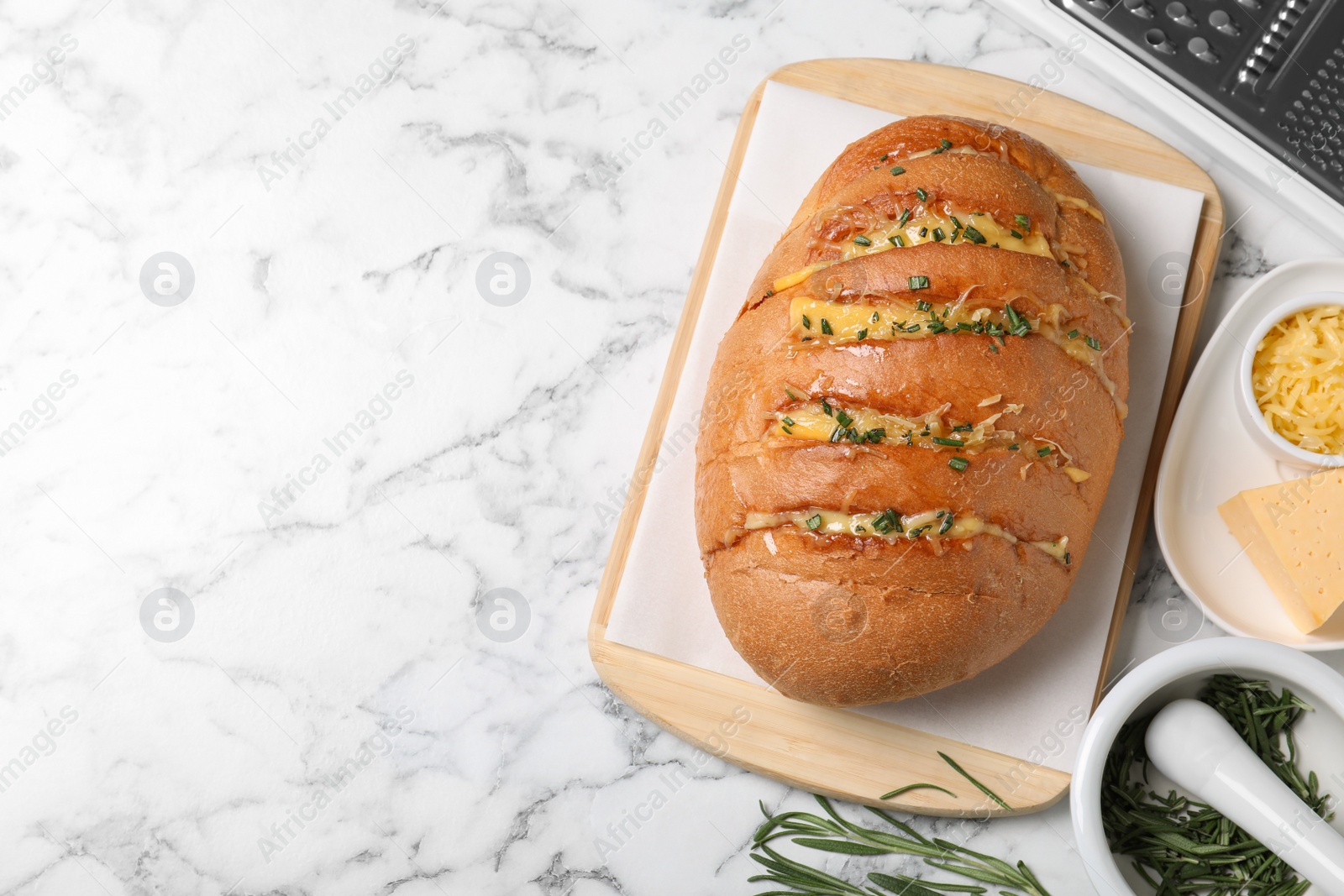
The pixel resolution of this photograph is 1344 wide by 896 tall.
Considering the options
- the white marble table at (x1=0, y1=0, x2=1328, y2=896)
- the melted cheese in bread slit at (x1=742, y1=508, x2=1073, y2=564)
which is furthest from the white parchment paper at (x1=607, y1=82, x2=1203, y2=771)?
the melted cheese in bread slit at (x1=742, y1=508, x2=1073, y2=564)

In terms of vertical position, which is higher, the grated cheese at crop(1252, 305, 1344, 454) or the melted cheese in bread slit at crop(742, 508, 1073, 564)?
the grated cheese at crop(1252, 305, 1344, 454)

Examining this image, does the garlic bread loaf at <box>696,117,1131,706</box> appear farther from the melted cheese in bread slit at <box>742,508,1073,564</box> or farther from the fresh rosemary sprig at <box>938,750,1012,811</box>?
the fresh rosemary sprig at <box>938,750,1012,811</box>

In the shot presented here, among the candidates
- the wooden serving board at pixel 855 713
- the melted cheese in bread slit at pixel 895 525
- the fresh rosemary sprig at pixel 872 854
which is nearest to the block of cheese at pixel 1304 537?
the wooden serving board at pixel 855 713

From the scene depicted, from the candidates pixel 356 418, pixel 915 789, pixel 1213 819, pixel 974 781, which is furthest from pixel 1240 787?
pixel 356 418

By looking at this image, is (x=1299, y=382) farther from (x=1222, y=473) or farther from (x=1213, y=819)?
(x=1213, y=819)

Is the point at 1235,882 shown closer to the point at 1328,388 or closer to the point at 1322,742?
the point at 1322,742

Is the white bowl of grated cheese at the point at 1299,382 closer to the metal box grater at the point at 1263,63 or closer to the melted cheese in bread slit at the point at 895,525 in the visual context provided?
the metal box grater at the point at 1263,63

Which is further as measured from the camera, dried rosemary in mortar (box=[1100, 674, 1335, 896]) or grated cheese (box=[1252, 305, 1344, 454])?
grated cheese (box=[1252, 305, 1344, 454])

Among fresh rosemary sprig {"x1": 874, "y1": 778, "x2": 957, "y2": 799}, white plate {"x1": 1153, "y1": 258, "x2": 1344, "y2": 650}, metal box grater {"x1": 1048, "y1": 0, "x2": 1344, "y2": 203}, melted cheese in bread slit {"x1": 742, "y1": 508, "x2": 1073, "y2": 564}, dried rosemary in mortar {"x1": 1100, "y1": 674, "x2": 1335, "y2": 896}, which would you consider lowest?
fresh rosemary sprig {"x1": 874, "y1": 778, "x2": 957, "y2": 799}
